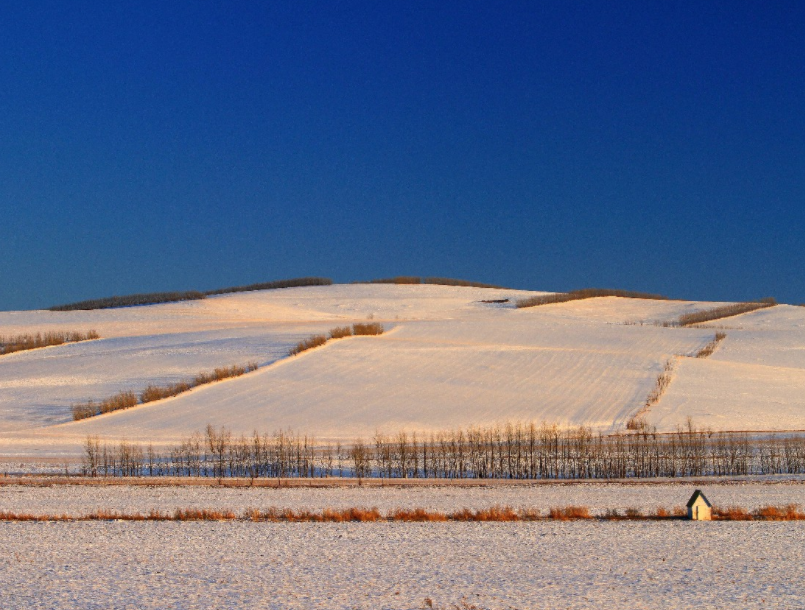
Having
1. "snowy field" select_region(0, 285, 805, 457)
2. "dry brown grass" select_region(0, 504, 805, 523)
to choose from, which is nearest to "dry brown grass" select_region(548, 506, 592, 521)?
"dry brown grass" select_region(0, 504, 805, 523)

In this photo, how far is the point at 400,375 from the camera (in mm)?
38344

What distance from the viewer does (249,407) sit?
32.2 m

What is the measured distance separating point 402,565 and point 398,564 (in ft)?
0.25

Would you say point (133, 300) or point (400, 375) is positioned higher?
point (133, 300)

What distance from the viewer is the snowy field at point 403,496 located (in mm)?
17062

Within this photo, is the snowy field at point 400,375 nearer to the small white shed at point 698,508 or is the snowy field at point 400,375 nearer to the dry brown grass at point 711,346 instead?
the dry brown grass at point 711,346

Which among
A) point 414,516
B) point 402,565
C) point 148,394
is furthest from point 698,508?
point 148,394

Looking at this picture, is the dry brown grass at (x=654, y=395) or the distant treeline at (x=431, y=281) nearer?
the dry brown grass at (x=654, y=395)

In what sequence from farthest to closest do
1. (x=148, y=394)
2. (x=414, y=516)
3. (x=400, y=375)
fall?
(x=400, y=375) < (x=148, y=394) < (x=414, y=516)

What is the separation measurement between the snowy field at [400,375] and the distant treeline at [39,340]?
65.9 inches

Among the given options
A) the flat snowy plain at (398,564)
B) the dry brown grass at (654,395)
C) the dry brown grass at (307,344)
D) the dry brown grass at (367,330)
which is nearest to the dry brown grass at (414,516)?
the flat snowy plain at (398,564)

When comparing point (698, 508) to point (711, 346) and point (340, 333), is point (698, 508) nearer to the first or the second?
point (340, 333)

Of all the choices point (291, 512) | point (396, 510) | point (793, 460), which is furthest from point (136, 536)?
point (793, 460)

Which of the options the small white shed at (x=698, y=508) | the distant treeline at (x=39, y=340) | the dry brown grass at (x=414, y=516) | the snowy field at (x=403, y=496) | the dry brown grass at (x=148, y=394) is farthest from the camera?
the distant treeline at (x=39, y=340)
